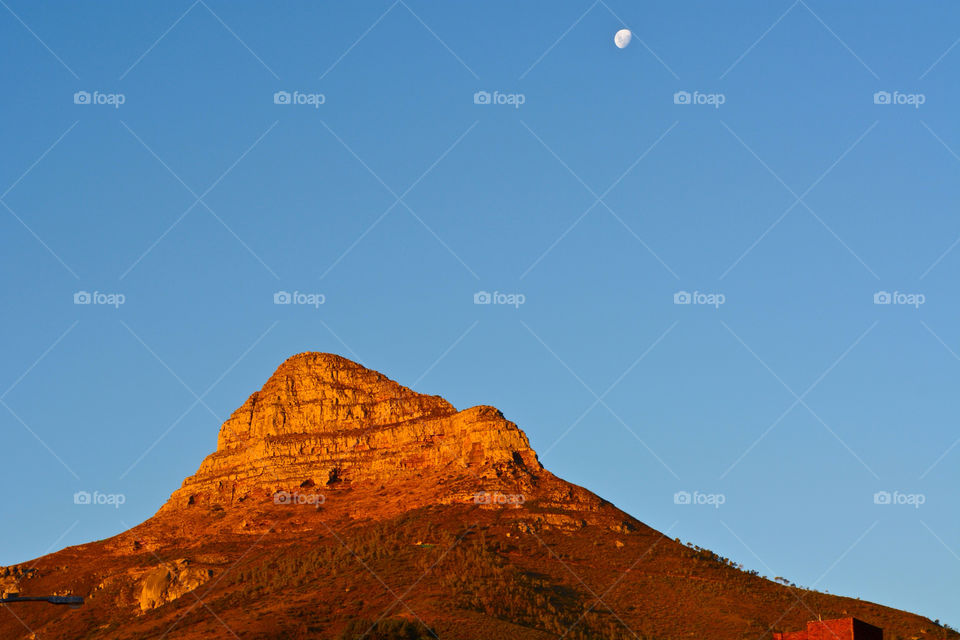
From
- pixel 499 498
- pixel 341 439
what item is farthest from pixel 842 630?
pixel 341 439

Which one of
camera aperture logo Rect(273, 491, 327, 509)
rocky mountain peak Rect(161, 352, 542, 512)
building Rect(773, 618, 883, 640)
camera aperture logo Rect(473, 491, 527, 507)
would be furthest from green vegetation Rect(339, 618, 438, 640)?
camera aperture logo Rect(273, 491, 327, 509)

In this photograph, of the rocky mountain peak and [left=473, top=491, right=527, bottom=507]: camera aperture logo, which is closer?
[left=473, top=491, right=527, bottom=507]: camera aperture logo

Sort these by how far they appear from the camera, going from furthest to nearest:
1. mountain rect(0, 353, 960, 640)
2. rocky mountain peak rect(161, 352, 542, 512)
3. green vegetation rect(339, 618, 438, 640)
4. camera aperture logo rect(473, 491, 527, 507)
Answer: rocky mountain peak rect(161, 352, 542, 512)
camera aperture logo rect(473, 491, 527, 507)
mountain rect(0, 353, 960, 640)
green vegetation rect(339, 618, 438, 640)

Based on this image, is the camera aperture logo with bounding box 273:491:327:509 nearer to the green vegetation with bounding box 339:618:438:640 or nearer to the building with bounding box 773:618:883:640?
the green vegetation with bounding box 339:618:438:640

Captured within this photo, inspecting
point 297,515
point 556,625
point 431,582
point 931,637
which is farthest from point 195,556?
point 931,637

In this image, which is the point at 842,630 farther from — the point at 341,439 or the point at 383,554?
the point at 341,439

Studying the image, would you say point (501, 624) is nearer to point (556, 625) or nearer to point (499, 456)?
point (556, 625)
